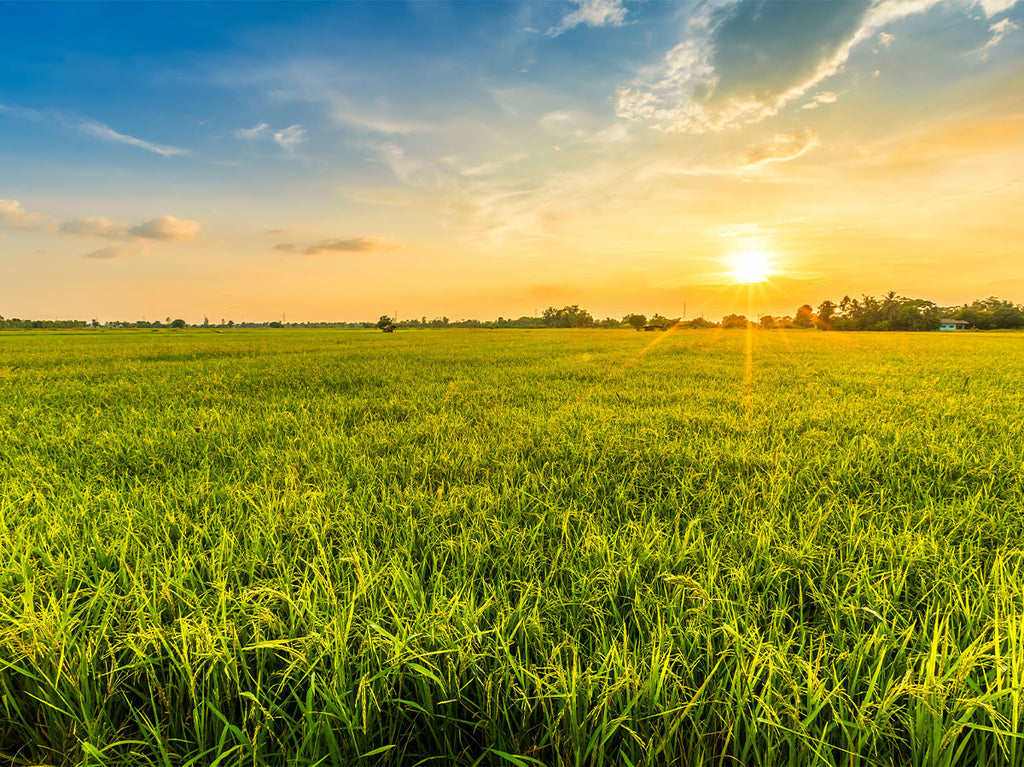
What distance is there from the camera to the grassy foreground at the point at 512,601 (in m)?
1.02

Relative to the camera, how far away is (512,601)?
154 cm

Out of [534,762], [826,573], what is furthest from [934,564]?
[534,762]

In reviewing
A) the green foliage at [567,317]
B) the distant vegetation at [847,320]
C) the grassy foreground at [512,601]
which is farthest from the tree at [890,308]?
→ the grassy foreground at [512,601]

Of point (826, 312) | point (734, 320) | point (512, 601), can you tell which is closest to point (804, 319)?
point (826, 312)

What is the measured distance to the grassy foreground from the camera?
1.02 m

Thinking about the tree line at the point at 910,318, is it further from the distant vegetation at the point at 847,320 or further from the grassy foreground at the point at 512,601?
the grassy foreground at the point at 512,601

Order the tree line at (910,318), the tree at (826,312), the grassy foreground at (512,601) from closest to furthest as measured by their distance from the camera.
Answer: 1. the grassy foreground at (512,601)
2. the tree line at (910,318)
3. the tree at (826,312)

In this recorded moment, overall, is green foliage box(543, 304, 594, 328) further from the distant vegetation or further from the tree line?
the tree line

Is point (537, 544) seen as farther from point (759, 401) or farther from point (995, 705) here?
point (759, 401)

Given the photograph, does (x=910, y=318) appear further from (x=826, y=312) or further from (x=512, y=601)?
(x=512, y=601)

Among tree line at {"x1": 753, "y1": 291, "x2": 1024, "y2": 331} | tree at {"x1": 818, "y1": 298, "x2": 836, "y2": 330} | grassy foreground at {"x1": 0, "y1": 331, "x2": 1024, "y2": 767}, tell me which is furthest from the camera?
tree at {"x1": 818, "y1": 298, "x2": 836, "y2": 330}

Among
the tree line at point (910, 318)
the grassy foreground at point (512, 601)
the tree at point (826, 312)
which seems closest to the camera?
the grassy foreground at point (512, 601)

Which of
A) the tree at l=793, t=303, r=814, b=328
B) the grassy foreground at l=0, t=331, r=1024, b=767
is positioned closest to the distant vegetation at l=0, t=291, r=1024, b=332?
the tree at l=793, t=303, r=814, b=328

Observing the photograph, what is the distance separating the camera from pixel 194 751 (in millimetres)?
994
